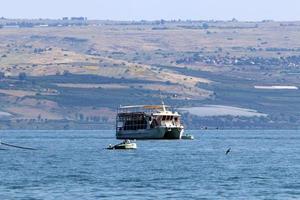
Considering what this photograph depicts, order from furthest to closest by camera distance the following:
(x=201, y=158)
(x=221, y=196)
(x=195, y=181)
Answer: (x=201, y=158), (x=195, y=181), (x=221, y=196)

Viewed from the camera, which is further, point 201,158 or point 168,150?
point 168,150

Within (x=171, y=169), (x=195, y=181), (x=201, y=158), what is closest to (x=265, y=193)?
(x=195, y=181)

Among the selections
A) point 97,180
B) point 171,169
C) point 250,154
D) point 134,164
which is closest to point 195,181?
point 97,180

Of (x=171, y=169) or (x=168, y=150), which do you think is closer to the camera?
(x=171, y=169)

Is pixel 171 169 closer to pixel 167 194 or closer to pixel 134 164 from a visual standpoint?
pixel 134 164

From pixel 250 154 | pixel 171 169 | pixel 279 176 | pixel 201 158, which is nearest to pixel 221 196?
pixel 279 176

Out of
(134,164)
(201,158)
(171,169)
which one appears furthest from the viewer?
(201,158)

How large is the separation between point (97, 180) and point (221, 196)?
1870 centimetres

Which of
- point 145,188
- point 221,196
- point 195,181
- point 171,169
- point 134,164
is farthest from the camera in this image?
point 134,164

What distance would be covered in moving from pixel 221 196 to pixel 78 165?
4360cm

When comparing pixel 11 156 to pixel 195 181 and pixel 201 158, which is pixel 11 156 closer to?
pixel 201 158

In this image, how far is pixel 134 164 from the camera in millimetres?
145625

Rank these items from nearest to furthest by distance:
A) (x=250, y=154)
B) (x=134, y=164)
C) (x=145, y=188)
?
(x=145, y=188), (x=134, y=164), (x=250, y=154)

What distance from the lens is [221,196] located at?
335ft
